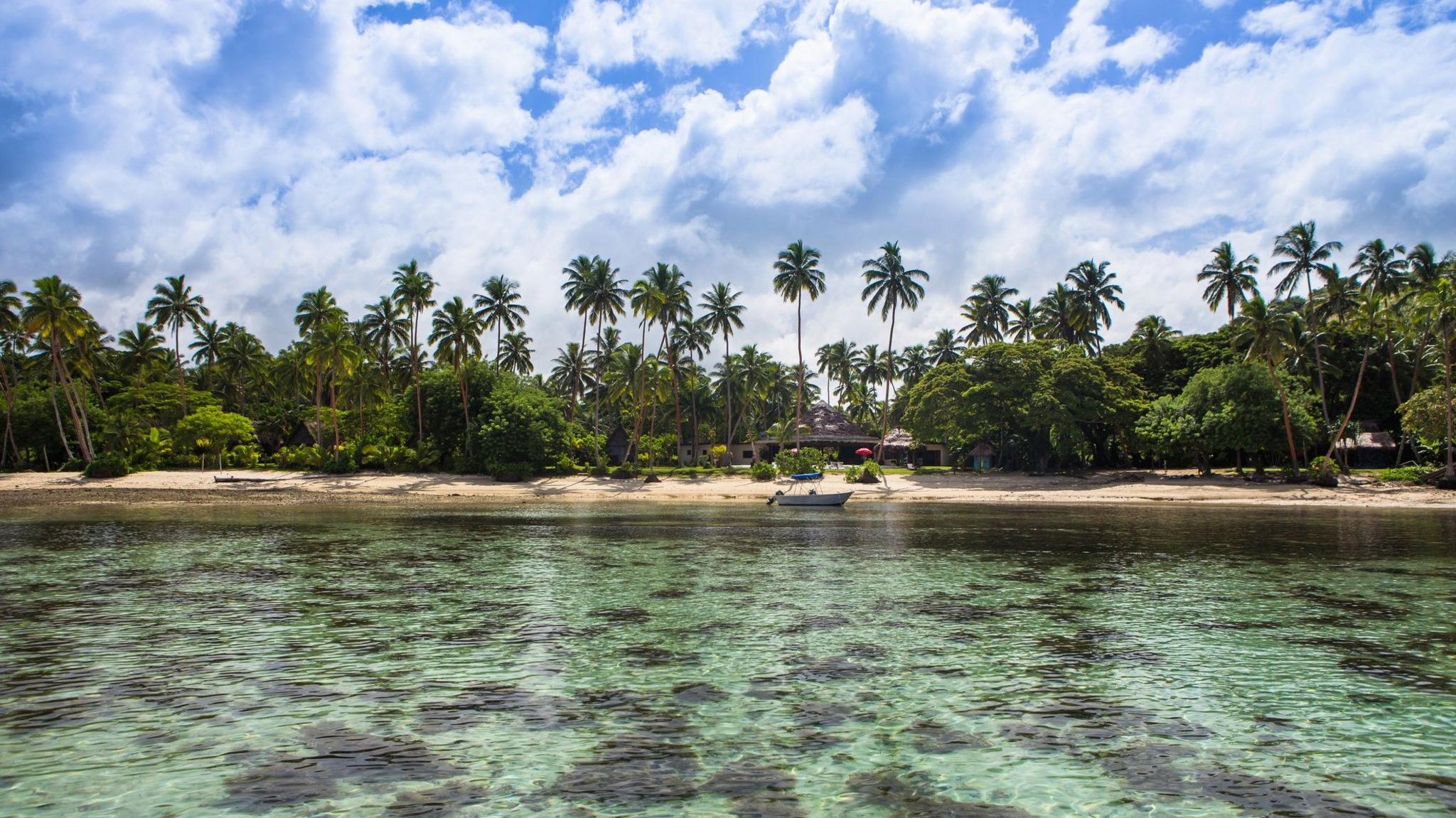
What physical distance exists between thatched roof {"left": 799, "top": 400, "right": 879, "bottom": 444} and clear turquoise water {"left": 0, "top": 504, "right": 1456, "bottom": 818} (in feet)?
198

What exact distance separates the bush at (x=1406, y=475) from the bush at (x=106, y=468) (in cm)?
7818

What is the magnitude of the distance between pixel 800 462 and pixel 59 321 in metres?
48.5

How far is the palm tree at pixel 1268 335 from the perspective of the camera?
47.6m

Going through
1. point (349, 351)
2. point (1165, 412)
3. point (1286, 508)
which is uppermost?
point (349, 351)

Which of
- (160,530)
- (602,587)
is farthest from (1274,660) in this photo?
(160,530)

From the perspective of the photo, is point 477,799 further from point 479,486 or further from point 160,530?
point 479,486

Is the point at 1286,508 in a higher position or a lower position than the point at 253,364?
lower

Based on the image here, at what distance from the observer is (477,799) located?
707 cm

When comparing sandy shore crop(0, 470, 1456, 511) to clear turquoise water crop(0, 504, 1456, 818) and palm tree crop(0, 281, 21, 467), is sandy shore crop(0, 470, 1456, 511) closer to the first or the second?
palm tree crop(0, 281, 21, 467)

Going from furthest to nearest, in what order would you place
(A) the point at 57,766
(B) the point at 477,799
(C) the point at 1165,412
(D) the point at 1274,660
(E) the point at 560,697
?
1. (C) the point at 1165,412
2. (D) the point at 1274,660
3. (E) the point at 560,697
4. (A) the point at 57,766
5. (B) the point at 477,799

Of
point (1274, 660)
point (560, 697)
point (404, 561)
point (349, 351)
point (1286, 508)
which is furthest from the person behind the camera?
point (349, 351)

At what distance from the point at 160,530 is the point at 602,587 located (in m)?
21.9

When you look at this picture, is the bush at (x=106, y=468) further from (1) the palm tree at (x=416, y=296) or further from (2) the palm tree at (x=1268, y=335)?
(2) the palm tree at (x=1268, y=335)

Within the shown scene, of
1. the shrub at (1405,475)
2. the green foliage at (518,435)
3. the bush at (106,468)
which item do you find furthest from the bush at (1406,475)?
the bush at (106,468)
